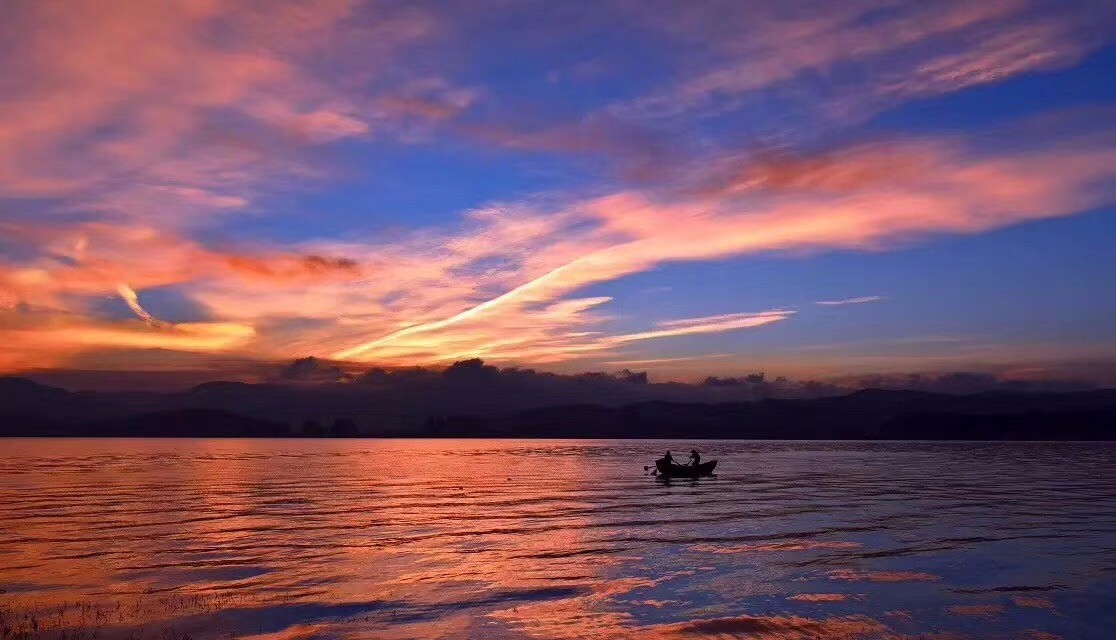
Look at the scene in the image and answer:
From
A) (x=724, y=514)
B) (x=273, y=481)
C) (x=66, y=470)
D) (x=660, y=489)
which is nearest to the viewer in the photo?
(x=724, y=514)

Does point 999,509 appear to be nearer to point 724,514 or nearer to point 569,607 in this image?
point 724,514

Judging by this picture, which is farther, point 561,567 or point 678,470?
point 678,470

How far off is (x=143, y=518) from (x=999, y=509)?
63152mm

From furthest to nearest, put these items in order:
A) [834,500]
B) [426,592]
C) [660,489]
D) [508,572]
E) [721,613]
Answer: [660,489], [834,500], [508,572], [426,592], [721,613]

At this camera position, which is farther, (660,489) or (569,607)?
(660,489)

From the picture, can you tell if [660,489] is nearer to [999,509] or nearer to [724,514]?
[724,514]

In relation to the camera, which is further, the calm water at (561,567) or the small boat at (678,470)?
the small boat at (678,470)

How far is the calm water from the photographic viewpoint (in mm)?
26391

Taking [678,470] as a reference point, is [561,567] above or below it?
above

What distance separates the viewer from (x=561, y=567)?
3622cm

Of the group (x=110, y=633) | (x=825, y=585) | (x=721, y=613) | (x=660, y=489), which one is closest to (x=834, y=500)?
(x=660, y=489)

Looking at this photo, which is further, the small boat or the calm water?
the small boat

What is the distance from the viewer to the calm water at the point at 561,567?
86.6 feet

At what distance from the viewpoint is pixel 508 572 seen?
3491 centimetres
